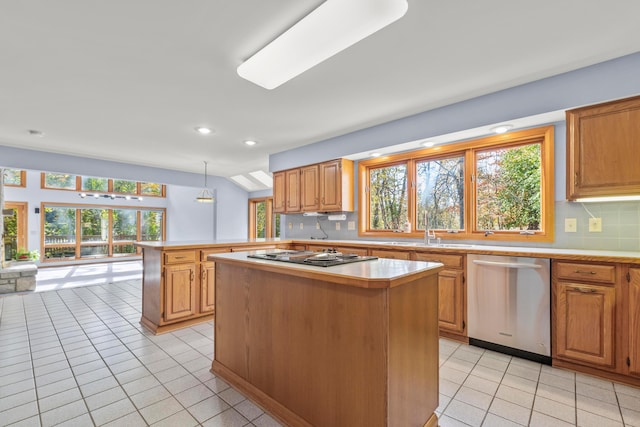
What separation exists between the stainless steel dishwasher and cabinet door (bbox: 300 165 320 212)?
2.43 metres

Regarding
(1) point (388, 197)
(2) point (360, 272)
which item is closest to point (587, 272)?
(2) point (360, 272)

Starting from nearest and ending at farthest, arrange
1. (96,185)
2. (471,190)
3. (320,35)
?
(320,35) → (471,190) → (96,185)

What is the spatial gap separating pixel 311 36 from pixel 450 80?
1431 mm

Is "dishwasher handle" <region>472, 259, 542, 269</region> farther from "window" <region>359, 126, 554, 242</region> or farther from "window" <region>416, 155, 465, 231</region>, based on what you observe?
"window" <region>416, 155, 465, 231</region>

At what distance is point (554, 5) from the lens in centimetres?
169

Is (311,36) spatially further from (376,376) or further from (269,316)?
(376,376)

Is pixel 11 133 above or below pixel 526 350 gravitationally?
above

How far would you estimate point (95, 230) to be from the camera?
9414 mm

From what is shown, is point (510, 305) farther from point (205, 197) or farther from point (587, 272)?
point (205, 197)

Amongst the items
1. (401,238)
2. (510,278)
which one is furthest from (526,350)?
(401,238)

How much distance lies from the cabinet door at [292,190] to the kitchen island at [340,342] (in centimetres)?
293

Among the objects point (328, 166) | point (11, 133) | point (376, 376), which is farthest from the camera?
point (328, 166)

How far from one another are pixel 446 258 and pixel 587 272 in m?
1.04

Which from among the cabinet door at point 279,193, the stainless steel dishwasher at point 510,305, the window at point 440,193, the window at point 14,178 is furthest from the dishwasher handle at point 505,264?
A: the window at point 14,178
